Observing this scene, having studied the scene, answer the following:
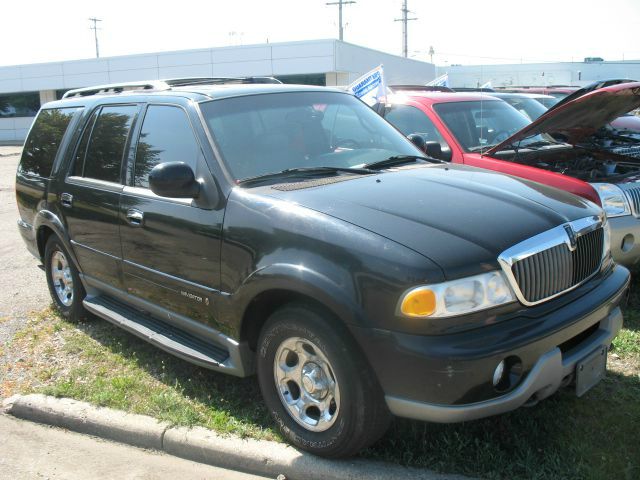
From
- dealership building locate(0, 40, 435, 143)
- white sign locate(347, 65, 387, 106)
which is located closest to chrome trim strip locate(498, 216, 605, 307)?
white sign locate(347, 65, 387, 106)

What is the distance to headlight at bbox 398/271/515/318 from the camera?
2.62m

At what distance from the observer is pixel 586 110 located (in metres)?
5.61

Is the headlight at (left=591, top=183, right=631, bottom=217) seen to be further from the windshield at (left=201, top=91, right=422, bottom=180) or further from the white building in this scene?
the white building

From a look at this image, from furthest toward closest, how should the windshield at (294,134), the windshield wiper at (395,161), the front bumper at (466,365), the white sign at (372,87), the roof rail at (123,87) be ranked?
1. the white sign at (372,87)
2. the roof rail at (123,87)
3. the windshield wiper at (395,161)
4. the windshield at (294,134)
5. the front bumper at (466,365)

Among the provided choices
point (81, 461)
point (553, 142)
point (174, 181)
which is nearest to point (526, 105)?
point (553, 142)

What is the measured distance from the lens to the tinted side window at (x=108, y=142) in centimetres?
444

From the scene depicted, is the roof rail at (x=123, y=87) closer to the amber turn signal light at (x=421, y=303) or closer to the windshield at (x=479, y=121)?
the amber turn signal light at (x=421, y=303)

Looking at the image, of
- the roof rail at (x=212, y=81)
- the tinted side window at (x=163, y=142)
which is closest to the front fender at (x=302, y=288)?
the tinted side window at (x=163, y=142)

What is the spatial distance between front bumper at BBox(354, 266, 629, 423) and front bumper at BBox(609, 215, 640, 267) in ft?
7.34

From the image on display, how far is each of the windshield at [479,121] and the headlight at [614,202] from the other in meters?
1.68

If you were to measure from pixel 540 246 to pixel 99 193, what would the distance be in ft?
10.3

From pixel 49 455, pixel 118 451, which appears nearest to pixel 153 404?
pixel 118 451

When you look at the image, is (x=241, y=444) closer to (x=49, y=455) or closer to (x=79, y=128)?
(x=49, y=455)

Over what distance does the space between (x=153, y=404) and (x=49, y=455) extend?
2.14ft
